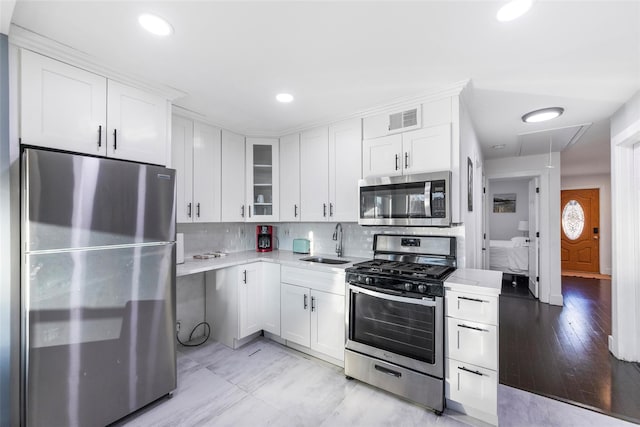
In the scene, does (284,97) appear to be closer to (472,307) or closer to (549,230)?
(472,307)

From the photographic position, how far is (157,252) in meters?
2.02

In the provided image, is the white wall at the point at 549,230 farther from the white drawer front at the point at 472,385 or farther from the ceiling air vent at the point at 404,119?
the white drawer front at the point at 472,385

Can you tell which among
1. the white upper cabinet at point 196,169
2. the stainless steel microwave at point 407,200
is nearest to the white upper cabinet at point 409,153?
the stainless steel microwave at point 407,200

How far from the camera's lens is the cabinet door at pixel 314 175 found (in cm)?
313

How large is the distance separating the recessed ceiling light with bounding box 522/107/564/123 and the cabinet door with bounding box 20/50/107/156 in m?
3.74

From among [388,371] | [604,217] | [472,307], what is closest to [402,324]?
[388,371]

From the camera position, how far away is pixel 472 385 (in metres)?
1.91

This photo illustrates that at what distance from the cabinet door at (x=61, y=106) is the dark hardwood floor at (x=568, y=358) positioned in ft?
12.1

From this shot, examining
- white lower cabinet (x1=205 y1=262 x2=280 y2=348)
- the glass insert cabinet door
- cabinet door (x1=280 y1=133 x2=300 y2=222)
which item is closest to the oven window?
white lower cabinet (x1=205 y1=262 x2=280 y2=348)

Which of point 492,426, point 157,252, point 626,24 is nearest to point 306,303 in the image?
point 157,252

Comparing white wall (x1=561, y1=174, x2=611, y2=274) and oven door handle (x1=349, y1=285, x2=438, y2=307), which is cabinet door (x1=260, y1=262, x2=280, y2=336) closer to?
oven door handle (x1=349, y1=285, x2=438, y2=307)

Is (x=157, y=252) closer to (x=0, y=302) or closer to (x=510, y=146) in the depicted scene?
(x=0, y=302)

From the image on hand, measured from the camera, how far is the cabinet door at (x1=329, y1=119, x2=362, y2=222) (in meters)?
2.88

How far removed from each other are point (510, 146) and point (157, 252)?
470 centimetres
